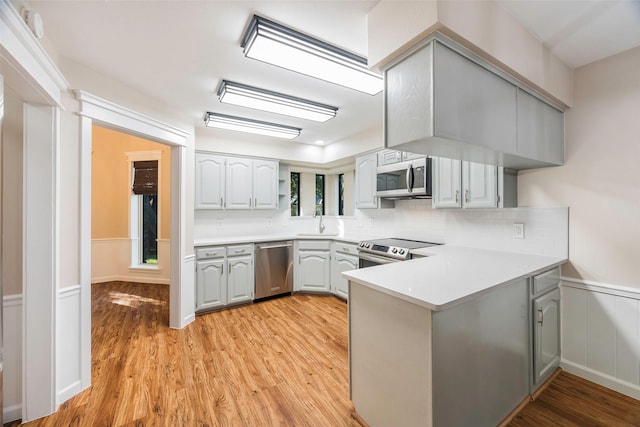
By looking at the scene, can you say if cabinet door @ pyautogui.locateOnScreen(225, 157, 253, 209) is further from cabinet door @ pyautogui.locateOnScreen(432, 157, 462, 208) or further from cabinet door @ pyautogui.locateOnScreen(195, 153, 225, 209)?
cabinet door @ pyautogui.locateOnScreen(432, 157, 462, 208)

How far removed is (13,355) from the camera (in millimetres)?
1690

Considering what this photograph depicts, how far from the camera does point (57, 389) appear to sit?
5.84 feet

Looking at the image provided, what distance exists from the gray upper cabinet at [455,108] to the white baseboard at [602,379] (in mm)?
1732

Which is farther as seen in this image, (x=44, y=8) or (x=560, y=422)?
(x=560, y=422)

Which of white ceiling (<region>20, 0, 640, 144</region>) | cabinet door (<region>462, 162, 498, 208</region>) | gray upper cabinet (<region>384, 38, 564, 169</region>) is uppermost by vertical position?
white ceiling (<region>20, 0, 640, 144</region>)

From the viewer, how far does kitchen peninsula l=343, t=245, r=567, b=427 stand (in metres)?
1.22

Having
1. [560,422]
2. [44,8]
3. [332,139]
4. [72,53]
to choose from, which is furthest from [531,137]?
[72,53]

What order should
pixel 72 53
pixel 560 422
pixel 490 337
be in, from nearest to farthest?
pixel 490 337 < pixel 560 422 < pixel 72 53

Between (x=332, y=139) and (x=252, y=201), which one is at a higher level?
(x=332, y=139)

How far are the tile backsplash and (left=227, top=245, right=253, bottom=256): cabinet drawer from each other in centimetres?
62

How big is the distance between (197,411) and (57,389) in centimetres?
98

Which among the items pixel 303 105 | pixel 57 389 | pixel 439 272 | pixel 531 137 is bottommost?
pixel 57 389

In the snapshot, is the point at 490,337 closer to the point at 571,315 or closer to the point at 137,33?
the point at 571,315

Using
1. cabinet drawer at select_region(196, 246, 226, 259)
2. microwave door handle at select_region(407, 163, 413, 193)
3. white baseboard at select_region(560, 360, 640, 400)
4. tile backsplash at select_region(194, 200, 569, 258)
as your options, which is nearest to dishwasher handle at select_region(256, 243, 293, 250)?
cabinet drawer at select_region(196, 246, 226, 259)
